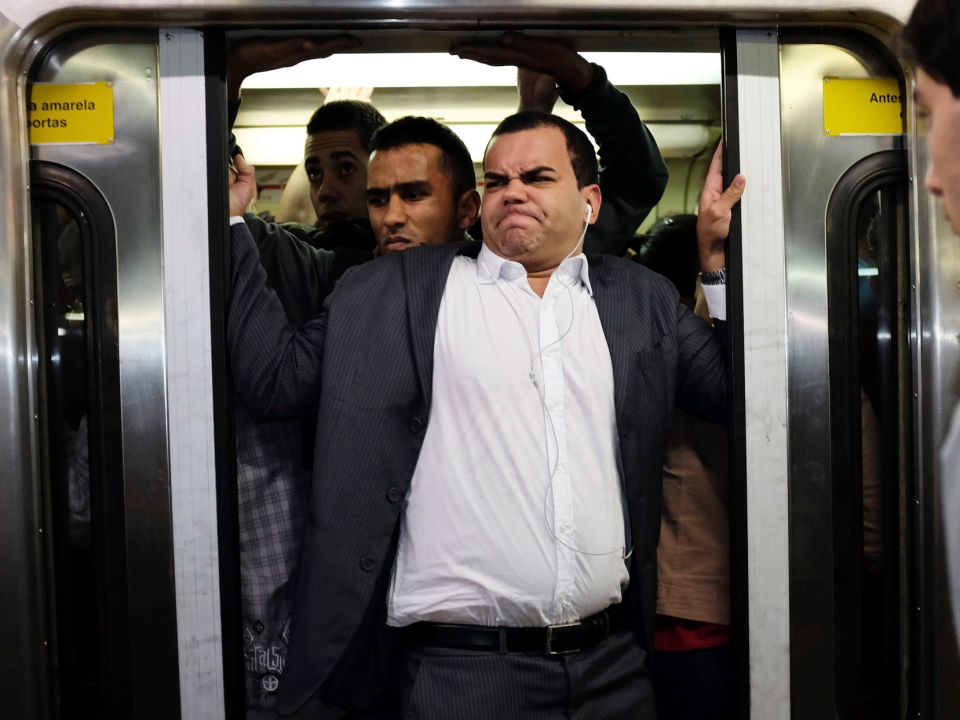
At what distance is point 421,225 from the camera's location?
2568 millimetres

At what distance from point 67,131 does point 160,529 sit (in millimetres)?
975

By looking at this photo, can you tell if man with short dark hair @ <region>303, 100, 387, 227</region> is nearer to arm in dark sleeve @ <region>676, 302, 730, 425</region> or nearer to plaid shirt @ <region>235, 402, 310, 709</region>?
plaid shirt @ <region>235, 402, 310, 709</region>

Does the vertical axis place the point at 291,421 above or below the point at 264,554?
above

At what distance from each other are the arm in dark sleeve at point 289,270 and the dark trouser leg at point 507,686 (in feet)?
3.60

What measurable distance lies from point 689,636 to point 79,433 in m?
1.68

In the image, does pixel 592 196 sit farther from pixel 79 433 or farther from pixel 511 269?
pixel 79 433

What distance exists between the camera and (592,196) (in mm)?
2350

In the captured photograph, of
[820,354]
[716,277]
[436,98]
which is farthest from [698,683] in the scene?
[436,98]

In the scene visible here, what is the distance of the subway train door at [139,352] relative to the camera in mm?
1983

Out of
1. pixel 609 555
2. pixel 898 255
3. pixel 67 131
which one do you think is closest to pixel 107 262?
pixel 67 131

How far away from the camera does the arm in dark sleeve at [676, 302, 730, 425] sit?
2184mm

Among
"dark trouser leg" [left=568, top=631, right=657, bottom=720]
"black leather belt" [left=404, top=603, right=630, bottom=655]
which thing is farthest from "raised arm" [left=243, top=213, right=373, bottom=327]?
"dark trouser leg" [left=568, top=631, right=657, bottom=720]

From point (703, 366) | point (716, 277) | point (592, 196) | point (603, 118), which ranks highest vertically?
point (603, 118)

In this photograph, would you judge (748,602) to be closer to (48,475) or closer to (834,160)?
(834,160)
